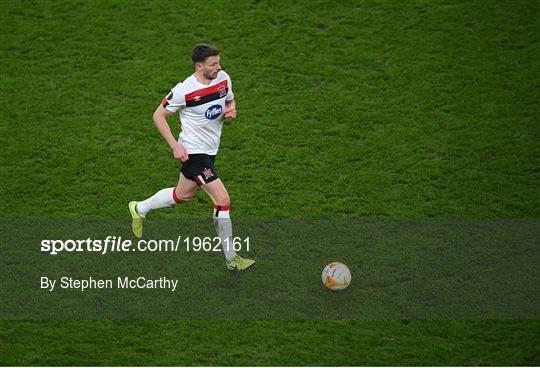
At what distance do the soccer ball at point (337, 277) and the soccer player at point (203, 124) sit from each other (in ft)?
3.60

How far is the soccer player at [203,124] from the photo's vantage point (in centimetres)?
1074

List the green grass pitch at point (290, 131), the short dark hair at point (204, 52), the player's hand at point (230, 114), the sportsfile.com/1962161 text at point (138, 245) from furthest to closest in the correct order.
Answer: the sportsfile.com/1962161 text at point (138, 245) < the player's hand at point (230, 114) < the short dark hair at point (204, 52) < the green grass pitch at point (290, 131)

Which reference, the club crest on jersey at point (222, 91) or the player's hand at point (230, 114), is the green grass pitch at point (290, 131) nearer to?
the player's hand at point (230, 114)

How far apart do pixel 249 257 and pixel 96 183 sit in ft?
8.58

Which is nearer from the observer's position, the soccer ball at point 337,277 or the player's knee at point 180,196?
the soccer ball at point 337,277

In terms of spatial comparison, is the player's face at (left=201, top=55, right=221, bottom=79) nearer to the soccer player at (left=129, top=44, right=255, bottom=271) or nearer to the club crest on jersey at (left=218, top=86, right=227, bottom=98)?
the soccer player at (left=129, top=44, right=255, bottom=271)

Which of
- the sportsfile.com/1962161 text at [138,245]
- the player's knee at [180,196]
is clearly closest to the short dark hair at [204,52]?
the player's knee at [180,196]

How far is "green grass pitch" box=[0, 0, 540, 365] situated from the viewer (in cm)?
1010

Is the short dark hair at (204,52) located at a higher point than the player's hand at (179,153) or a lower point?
higher

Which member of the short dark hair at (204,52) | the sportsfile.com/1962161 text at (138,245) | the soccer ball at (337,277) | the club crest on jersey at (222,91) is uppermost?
the short dark hair at (204,52)

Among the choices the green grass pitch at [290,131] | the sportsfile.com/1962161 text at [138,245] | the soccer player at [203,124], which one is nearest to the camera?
the green grass pitch at [290,131]

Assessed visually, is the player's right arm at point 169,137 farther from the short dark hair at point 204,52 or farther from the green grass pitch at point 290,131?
the green grass pitch at point 290,131

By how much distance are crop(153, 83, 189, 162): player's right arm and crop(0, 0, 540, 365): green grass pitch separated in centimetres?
178

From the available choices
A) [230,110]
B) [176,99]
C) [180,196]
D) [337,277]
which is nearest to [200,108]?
[176,99]
